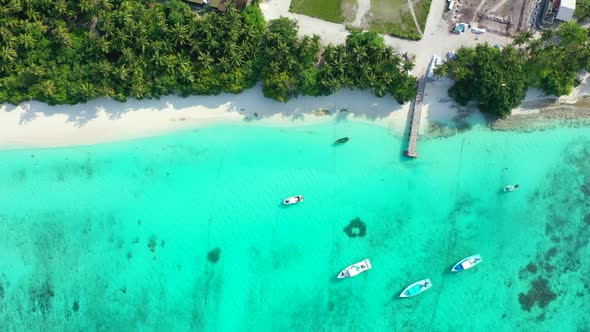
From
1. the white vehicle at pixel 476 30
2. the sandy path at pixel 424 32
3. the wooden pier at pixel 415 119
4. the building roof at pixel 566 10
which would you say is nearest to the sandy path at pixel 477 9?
the white vehicle at pixel 476 30

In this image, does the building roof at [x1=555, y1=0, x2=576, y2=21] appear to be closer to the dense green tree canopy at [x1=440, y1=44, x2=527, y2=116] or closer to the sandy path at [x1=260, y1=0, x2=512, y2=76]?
the dense green tree canopy at [x1=440, y1=44, x2=527, y2=116]

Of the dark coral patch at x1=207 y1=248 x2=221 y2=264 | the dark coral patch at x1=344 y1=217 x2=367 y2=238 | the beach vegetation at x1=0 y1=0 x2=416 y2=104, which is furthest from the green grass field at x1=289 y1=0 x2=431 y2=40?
the dark coral patch at x1=207 y1=248 x2=221 y2=264

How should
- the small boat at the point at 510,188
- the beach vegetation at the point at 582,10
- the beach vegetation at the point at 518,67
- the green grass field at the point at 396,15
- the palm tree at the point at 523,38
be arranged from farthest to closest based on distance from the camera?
the small boat at the point at 510,188 → the green grass field at the point at 396,15 → the beach vegetation at the point at 582,10 → the palm tree at the point at 523,38 → the beach vegetation at the point at 518,67

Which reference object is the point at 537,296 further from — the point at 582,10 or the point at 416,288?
the point at 582,10

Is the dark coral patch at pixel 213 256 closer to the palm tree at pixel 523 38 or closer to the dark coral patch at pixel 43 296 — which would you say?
the dark coral patch at pixel 43 296

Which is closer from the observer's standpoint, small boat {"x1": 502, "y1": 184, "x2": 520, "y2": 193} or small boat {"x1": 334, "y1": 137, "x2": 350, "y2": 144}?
small boat {"x1": 334, "y1": 137, "x2": 350, "y2": 144}

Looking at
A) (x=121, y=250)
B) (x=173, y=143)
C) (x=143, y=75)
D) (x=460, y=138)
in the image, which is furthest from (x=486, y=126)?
(x=121, y=250)

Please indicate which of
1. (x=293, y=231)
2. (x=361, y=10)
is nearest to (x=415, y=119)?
(x=361, y=10)
